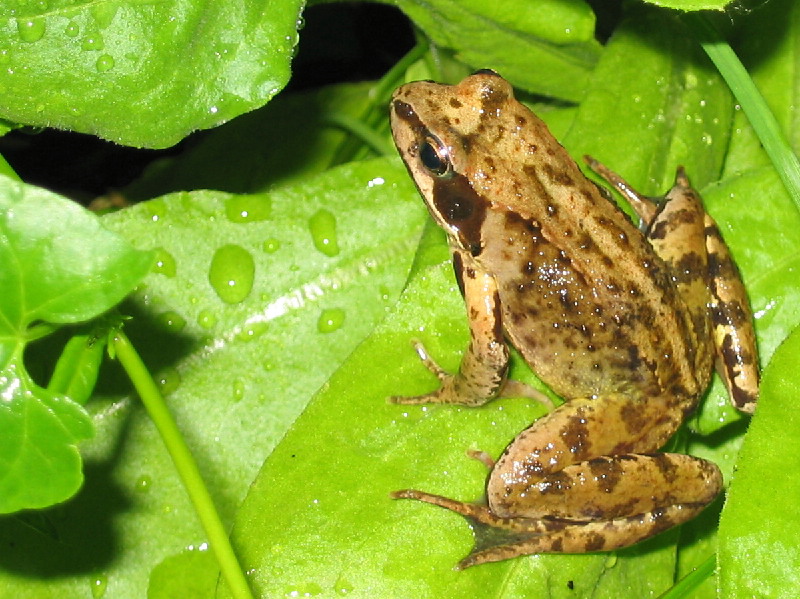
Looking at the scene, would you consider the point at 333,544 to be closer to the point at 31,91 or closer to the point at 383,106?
the point at 31,91

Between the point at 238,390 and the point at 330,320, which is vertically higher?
the point at 330,320

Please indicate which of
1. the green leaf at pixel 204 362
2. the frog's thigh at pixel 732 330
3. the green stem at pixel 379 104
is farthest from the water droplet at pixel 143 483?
the frog's thigh at pixel 732 330

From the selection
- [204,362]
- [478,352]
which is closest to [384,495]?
[478,352]

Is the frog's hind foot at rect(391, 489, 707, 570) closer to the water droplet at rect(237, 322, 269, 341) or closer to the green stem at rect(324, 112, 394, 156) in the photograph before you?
the water droplet at rect(237, 322, 269, 341)

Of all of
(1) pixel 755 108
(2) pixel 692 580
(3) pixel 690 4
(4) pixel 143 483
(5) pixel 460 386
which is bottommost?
(4) pixel 143 483

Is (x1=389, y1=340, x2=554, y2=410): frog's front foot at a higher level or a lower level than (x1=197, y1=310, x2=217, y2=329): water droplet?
higher

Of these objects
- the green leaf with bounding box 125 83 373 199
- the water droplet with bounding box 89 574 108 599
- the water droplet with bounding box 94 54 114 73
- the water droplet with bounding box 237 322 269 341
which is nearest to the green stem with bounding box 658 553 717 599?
the water droplet with bounding box 237 322 269 341

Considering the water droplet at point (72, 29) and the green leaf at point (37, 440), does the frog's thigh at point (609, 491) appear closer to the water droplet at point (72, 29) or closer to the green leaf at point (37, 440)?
the green leaf at point (37, 440)

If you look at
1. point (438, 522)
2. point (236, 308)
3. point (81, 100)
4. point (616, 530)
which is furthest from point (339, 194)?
point (616, 530)

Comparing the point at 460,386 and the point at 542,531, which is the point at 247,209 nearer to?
the point at 460,386
